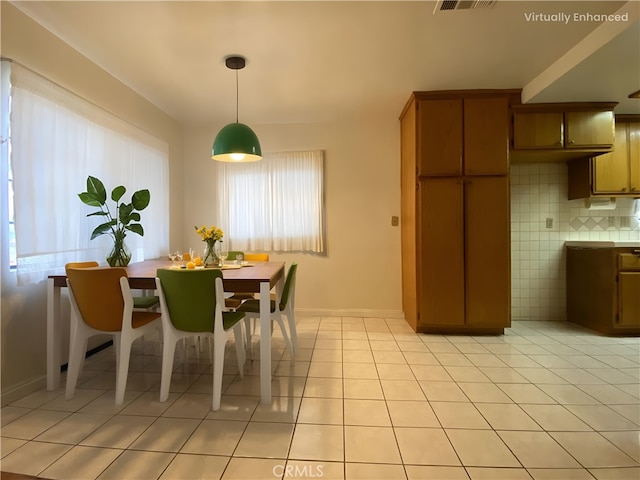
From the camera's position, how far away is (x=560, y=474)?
1.37 metres

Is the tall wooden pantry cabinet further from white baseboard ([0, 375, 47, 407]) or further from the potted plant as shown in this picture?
white baseboard ([0, 375, 47, 407])

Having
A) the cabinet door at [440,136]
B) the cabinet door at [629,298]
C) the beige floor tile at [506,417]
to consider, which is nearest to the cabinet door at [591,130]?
the cabinet door at [440,136]

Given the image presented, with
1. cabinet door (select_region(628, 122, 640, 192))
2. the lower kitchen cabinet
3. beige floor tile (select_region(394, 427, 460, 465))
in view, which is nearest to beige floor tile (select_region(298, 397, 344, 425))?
beige floor tile (select_region(394, 427, 460, 465))

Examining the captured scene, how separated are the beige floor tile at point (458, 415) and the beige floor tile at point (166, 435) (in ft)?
4.67

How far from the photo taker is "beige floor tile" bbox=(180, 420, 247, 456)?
1.52 metres

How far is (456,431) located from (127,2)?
3.28m

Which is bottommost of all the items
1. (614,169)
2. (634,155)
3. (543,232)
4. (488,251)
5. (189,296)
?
(189,296)

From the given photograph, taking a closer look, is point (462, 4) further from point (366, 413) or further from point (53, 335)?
point (53, 335)

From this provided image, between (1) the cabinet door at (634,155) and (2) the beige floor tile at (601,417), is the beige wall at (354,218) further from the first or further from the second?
(1) the cabinet door at (634,155)

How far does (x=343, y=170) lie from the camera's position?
4.04 meters

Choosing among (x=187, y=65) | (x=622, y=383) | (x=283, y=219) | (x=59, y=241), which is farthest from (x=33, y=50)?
(x=622, y=383)

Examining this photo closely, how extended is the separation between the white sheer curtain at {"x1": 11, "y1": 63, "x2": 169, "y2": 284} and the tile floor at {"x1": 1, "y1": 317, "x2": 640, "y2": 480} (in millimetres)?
997

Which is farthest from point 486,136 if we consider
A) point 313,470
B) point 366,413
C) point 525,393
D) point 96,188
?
point 96,188

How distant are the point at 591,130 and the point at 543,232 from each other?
1.19 m
